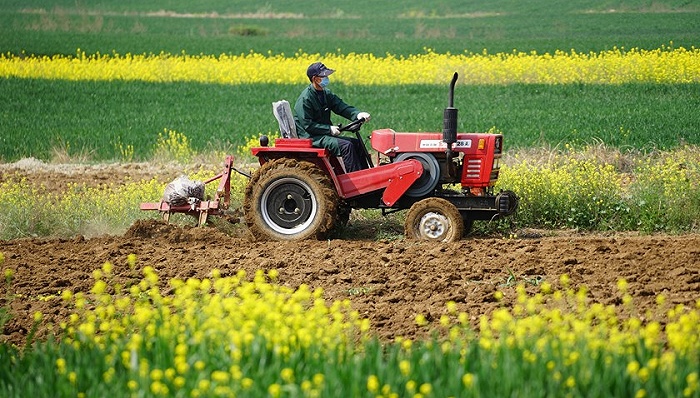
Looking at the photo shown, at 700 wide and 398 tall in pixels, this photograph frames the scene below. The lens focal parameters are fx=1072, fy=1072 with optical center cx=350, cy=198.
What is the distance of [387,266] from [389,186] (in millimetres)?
1314

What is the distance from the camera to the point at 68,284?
905cm

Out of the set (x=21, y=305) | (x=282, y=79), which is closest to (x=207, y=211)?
(x=21, y=305)

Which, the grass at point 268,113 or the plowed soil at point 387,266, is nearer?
the plowed soil at point 387,266

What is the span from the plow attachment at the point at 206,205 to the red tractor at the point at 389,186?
28cm

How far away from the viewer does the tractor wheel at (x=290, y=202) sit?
10.2 meters

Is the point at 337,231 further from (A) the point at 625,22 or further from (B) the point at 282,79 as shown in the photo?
(A) the point at 625,22

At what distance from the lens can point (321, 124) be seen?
10.4m

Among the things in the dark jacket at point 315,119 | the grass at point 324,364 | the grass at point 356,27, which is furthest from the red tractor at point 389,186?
the grass at point 356,27

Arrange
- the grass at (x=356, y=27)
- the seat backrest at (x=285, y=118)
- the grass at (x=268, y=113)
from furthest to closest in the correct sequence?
the grass at (x=356, y=27) → the grass at (x=268, y=113) → the seat backrest at (x=285, y=118)

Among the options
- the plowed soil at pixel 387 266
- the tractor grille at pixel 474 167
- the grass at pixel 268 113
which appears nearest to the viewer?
the plowed soil at pixel 387 266

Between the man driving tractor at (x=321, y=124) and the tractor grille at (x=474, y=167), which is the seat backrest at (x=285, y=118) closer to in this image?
the man driving tractor at (x=321, y=124)

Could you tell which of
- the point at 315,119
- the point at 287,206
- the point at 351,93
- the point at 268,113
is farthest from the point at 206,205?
the point at 351,93

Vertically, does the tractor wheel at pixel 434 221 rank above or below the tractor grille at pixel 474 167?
below

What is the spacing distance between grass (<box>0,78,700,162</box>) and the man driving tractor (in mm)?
5987
